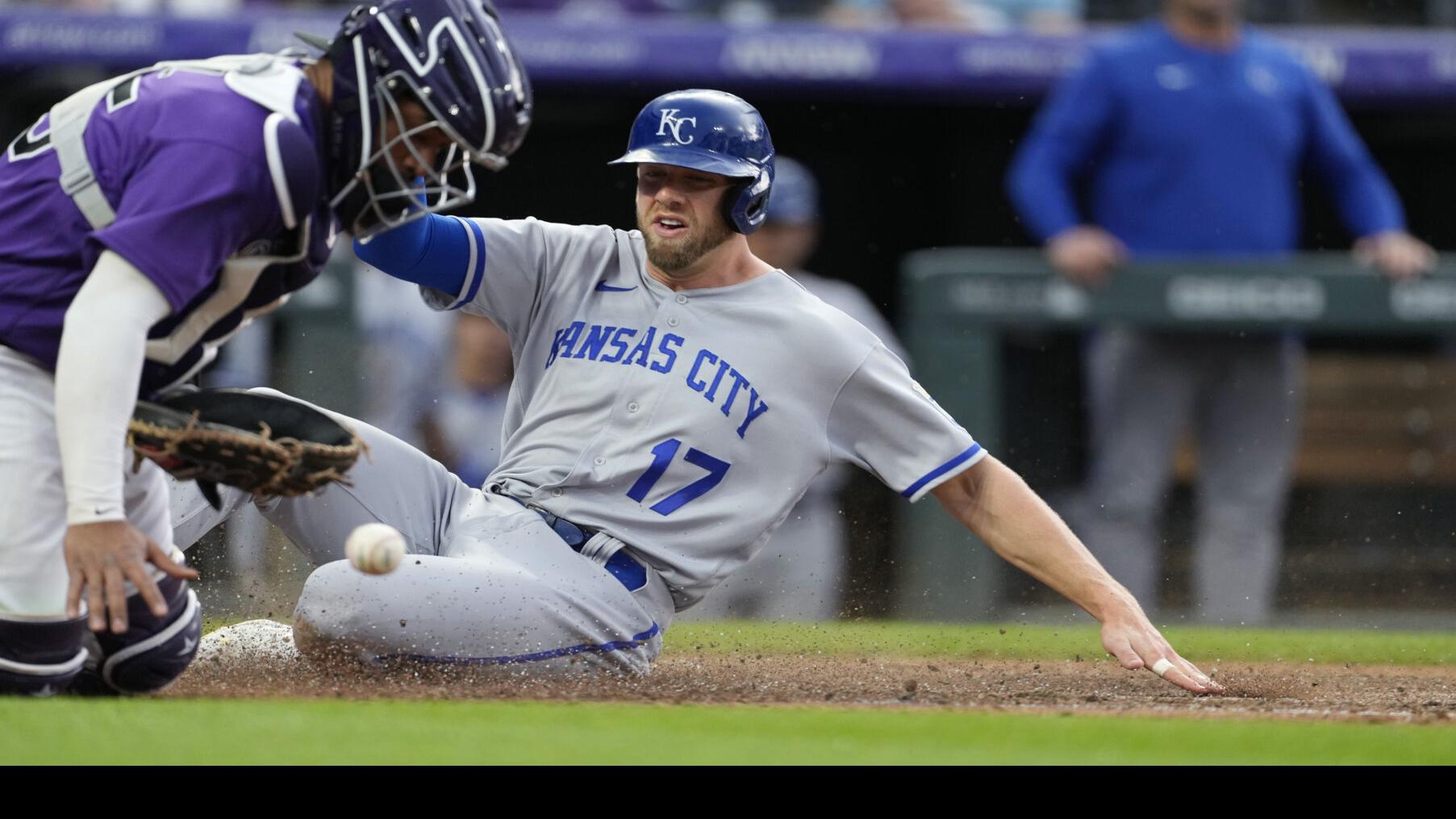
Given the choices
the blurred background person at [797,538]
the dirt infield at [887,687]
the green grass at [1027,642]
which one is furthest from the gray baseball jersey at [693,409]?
the blurred background person at [797,538]

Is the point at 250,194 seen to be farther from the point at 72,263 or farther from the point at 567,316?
the point at 567,316

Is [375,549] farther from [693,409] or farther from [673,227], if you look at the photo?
[673,227]

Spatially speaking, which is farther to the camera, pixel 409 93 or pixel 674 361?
pixel 674 361

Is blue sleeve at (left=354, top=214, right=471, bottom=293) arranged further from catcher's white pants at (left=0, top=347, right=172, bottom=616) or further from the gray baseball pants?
the gray baseball pants

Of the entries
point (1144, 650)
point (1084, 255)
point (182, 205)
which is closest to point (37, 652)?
point (182, 205)

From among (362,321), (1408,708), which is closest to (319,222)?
(1408,708)
